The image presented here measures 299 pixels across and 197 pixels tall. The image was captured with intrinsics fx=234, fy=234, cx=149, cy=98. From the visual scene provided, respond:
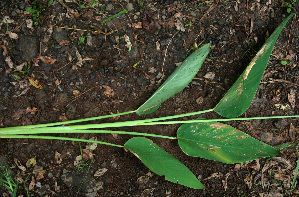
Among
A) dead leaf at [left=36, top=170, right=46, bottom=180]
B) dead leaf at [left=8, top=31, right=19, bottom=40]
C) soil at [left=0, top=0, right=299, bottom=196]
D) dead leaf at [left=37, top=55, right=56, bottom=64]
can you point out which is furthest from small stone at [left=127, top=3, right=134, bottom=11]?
dead leaf at [left=36, top=170, right=46, bottom=180]

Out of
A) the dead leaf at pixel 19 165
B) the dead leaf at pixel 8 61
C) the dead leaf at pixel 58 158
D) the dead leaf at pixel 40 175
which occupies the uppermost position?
the dead leaf at pixel 8 61

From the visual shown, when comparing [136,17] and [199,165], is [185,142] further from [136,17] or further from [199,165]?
[136,17]

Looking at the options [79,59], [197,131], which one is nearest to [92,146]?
[79,59]

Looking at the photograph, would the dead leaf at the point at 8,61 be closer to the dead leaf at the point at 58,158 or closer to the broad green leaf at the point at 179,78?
the dead leaf at the point at 58,158

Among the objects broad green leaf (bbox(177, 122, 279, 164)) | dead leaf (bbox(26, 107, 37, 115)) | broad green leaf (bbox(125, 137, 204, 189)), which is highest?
broad green leaf (bbox(177, 122, 279, 164))

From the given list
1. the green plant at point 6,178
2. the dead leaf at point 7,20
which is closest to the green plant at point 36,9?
the dead leaf at point 7,20

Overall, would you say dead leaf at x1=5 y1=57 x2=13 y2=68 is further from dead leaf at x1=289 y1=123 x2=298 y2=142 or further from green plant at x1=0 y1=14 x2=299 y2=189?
dead leaf at x1=289 y1=123 x2=298 y2=142

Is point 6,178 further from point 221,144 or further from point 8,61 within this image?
point 221,144

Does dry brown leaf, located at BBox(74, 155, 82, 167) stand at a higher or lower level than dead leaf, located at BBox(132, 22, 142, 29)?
lower
